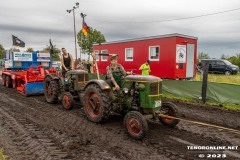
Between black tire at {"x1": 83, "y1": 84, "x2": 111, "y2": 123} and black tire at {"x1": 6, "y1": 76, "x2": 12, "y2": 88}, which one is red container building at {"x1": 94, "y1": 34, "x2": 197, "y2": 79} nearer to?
black tire at {"x1": 6, "y1": 76, "x2": 12, "y2": 88}

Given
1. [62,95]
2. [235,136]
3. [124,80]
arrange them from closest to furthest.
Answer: [235,136] → [124,80] → [62,95]

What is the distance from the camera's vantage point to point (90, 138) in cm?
427

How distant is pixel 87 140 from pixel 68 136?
47 cm

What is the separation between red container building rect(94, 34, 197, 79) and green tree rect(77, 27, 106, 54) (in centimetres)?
1977

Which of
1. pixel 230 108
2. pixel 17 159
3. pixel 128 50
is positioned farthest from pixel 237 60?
pixel 17 159

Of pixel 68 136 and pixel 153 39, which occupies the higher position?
pixel 153 39

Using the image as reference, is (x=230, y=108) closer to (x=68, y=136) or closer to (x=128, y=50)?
(x=68, y=136)

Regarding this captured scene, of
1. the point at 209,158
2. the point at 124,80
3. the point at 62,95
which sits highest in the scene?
the point at 124,80

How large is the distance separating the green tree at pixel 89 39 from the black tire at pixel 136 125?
99.3 feet

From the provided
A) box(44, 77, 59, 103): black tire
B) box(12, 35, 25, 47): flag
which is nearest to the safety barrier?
box(44, 77, 59, 103): black tire

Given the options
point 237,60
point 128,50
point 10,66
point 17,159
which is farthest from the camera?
point 237,60

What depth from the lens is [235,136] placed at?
4500 millimetres

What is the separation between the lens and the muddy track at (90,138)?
11.8 feet

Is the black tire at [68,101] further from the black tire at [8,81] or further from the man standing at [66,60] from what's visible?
the black tire at [8,81]
